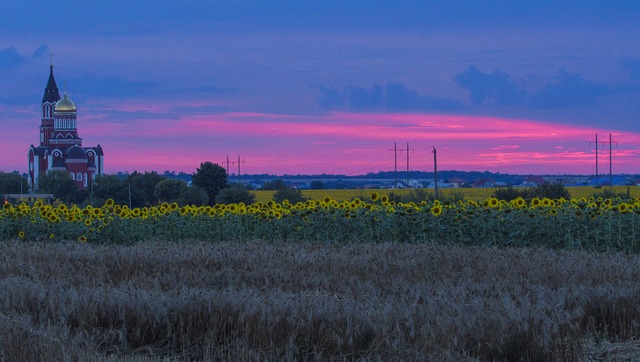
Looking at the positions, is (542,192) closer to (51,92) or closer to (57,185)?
(57,185)

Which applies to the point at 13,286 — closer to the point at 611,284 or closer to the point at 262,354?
the point at 262,354

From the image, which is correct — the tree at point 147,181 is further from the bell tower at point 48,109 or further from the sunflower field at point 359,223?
the sunflower field at point 359,223

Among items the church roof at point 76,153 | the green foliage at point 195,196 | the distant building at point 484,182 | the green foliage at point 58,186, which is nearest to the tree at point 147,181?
the green foliage at point 58,186

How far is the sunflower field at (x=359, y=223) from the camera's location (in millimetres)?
16750

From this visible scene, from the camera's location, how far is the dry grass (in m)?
7.32

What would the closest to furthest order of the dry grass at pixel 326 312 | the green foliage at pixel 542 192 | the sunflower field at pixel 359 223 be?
the dry grass at pixel 326 312
the sunflower field at pixel 359 223
the green foliage at pixel 542 192

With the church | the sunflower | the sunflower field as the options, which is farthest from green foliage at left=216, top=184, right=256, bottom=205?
the church

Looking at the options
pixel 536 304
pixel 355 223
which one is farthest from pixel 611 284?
pixel 355 223

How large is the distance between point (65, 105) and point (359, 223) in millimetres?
144869

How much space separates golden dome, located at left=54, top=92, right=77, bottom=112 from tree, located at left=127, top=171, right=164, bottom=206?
57.6 metres

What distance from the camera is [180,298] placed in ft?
28.9

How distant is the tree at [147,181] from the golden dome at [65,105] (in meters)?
57.6

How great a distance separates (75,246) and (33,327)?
7972 mm

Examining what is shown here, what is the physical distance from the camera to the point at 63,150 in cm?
15362
